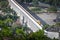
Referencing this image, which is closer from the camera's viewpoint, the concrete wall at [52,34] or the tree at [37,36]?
the tree at [37,36]

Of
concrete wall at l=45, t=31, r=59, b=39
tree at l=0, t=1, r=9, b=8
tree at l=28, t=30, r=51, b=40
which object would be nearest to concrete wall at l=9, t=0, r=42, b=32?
tree at l=0, t=1, r=9, b=8

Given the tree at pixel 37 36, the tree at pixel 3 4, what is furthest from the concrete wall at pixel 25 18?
the tree at pixel 37 36

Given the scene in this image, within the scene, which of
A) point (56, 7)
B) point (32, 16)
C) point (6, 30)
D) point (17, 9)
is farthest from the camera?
point (56, 7)

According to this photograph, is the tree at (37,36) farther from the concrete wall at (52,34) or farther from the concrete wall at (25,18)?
the concrete wall at (25,18)

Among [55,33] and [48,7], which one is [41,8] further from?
[55,33]

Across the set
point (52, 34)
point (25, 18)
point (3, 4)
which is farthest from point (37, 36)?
point (3, 4)

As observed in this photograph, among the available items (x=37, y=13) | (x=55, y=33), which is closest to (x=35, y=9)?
(x=37, y=13)

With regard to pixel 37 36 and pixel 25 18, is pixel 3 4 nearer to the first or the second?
pixel 25 18

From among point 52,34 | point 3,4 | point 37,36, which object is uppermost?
point 37,36

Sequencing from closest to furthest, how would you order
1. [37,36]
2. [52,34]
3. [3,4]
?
[37,36] < [52,34] < [3,4]

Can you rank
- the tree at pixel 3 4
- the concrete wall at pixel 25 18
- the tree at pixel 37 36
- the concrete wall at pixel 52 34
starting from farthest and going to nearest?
the tree at pixel 3 4
the concrete wall at pixel 25 18
the concrete wall at pixel 52 34
the tree at pixel 37 36

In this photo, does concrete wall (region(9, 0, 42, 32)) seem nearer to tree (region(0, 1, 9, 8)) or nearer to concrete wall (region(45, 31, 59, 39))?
tree (region(0, 1, 9, 8))
